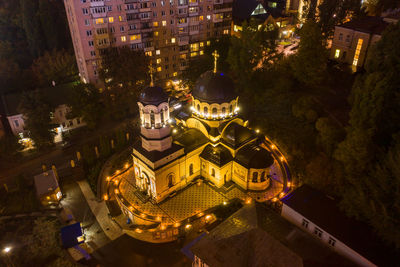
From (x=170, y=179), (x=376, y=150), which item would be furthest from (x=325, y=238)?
(x=170, y=179)

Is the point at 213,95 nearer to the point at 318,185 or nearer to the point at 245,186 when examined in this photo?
the point at 245,186

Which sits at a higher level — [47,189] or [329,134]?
[329,134]

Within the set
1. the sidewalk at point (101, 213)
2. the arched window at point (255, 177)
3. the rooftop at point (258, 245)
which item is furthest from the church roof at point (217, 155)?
the sidewalk at point (101, 213)

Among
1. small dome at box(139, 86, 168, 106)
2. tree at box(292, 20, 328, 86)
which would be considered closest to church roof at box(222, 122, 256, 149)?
small dome at box(139, 86, 168, 106)

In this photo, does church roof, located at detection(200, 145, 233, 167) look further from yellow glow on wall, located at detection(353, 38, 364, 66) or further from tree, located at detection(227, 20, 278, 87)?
yellow glow on wall, located at detection(353, 38, 364, 66)

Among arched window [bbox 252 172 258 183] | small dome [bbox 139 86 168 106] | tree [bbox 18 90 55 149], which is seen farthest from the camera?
tree [bbox 18 90 55 149]

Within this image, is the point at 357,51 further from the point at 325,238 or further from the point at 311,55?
the point at 325,238
